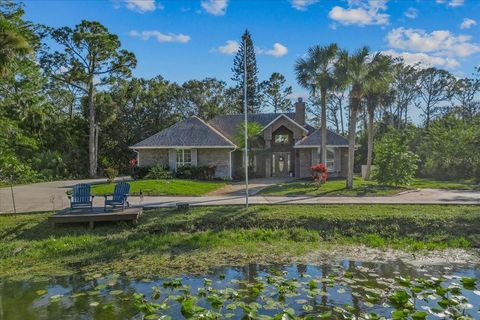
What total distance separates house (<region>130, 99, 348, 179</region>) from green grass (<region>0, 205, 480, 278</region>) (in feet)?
48.3

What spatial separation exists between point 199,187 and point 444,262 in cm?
1438

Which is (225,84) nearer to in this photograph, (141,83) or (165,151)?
(141,83)

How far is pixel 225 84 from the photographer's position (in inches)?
2021

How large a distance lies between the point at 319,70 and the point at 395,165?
7.16 meters

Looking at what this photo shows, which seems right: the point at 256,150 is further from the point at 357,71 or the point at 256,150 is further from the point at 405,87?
the point at 405,87

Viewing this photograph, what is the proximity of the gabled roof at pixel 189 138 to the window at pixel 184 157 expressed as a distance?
60 cm

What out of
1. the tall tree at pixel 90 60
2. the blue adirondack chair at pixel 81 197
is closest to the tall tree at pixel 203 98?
the tall tree at pixel 90 60

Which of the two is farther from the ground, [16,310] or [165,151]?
[165,151]

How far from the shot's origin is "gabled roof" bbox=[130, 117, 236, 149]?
2925 centimetres

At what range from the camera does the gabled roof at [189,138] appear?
29.2 metres

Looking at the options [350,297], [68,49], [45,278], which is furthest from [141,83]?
[350,297]

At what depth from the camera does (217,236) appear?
12414 millimetres

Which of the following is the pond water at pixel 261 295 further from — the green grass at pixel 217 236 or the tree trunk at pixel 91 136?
the tree trunk at pixel 91 136

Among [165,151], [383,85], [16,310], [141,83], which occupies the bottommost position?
[16,310]
